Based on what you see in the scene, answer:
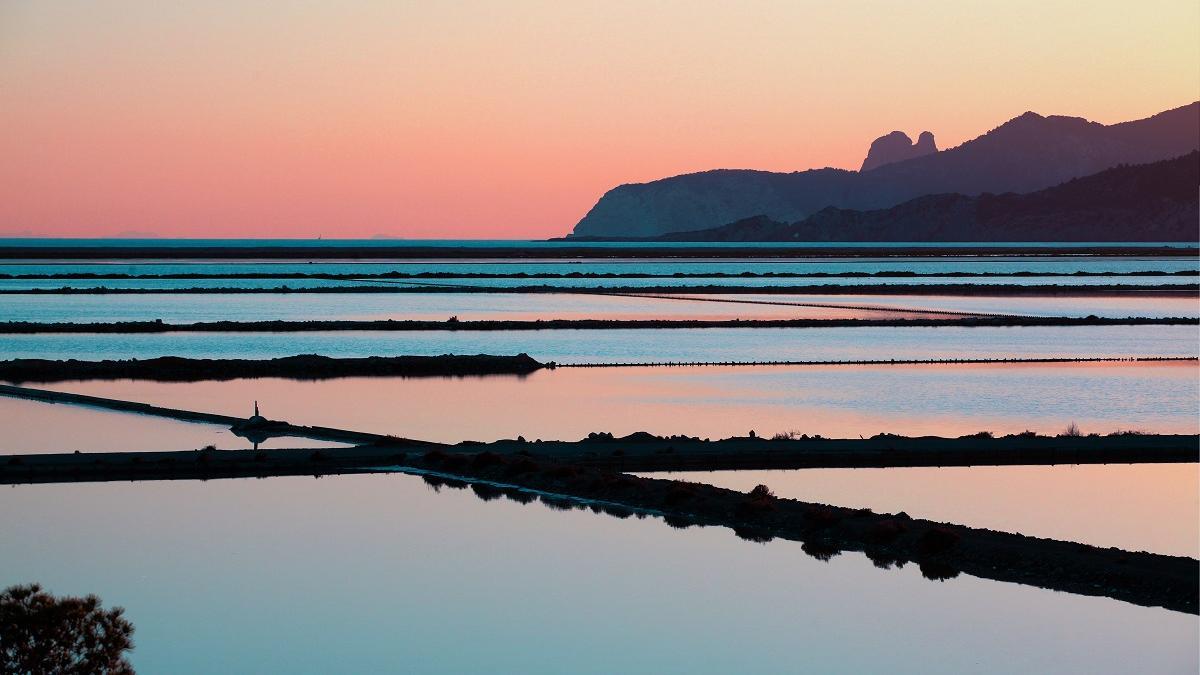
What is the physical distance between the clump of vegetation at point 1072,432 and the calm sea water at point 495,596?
31.6 ft

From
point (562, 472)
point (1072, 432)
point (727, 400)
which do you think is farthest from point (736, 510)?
point (727, 400)

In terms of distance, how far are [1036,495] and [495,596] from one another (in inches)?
352

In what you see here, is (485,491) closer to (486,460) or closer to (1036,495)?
(486,460)

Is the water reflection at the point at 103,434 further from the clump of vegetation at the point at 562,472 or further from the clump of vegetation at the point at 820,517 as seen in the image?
the clump of vegetation at the point at 820,517

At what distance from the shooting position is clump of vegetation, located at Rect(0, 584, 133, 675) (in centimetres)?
1170

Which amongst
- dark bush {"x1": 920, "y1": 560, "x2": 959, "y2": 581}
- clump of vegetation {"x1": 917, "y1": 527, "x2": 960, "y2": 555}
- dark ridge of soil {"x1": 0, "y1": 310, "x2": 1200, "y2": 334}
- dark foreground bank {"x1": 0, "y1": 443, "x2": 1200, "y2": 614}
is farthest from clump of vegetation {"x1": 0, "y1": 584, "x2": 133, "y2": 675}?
dark ridge of soil {"x1": 0, "y1": 310, "x2": 1200, "y2": 334}

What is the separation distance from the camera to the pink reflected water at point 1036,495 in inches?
758

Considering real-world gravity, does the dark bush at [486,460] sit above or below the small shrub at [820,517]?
above

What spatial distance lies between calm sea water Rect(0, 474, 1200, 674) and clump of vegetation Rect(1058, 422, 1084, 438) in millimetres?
9619

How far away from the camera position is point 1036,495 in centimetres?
2189

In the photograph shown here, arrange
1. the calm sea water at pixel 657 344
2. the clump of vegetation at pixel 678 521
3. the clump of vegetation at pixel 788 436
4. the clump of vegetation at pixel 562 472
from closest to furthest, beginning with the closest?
the clump of vegetation at pixel 678 521, the clump of vegetation at pixel 562 472, the clump of vegetation at pixel 788 436, the calm sea water at pixel 657 344

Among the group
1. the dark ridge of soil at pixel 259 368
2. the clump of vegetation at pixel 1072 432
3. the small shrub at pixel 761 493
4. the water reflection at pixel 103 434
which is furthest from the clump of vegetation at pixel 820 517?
the dark ridge of soil at pixel 259 368

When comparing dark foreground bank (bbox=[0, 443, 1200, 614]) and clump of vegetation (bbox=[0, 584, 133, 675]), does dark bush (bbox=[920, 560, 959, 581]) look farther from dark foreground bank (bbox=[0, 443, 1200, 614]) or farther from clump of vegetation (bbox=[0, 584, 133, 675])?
clump of vegetation (bbox=[0, 584, 133, 675])

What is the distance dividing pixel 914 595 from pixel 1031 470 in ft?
28.1
